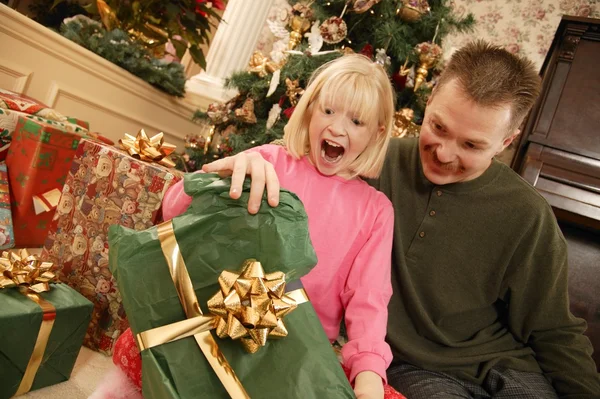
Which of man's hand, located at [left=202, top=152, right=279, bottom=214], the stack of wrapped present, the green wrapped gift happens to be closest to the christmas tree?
the stack of wrapped present

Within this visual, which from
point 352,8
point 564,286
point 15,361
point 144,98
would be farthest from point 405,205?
point 144,98

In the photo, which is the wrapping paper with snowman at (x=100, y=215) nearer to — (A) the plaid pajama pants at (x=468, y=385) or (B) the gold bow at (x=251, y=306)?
(B) the gold bow at (x=251, y=306)

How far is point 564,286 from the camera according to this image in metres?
1.13

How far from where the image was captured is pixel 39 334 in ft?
2.72

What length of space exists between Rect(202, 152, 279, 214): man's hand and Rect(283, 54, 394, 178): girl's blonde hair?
9.7 inches

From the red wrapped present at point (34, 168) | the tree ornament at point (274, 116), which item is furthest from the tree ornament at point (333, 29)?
the red wrapped present at point (34, 168)

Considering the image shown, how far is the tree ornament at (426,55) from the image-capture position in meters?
1.79

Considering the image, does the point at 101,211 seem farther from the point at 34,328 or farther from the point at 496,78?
the point at 496,78

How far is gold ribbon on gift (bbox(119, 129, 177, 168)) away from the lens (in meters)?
1.12

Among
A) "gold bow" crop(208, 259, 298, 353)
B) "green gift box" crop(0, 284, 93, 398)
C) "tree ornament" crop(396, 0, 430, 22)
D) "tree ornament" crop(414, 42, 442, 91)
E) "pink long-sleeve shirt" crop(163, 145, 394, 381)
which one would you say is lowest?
"green gift box" crop(0, 284, 93, 398)

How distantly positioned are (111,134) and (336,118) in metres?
1.92

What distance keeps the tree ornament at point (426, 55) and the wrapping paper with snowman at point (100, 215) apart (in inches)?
49.2

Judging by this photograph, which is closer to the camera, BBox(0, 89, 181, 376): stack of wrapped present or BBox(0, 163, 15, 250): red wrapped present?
BBox(0, 89, 181, 376): stack of wrapped present

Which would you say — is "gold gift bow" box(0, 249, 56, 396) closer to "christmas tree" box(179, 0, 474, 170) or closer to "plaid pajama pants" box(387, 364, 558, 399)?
"plaid pajama pants" box(387, 364, 558, 399)
